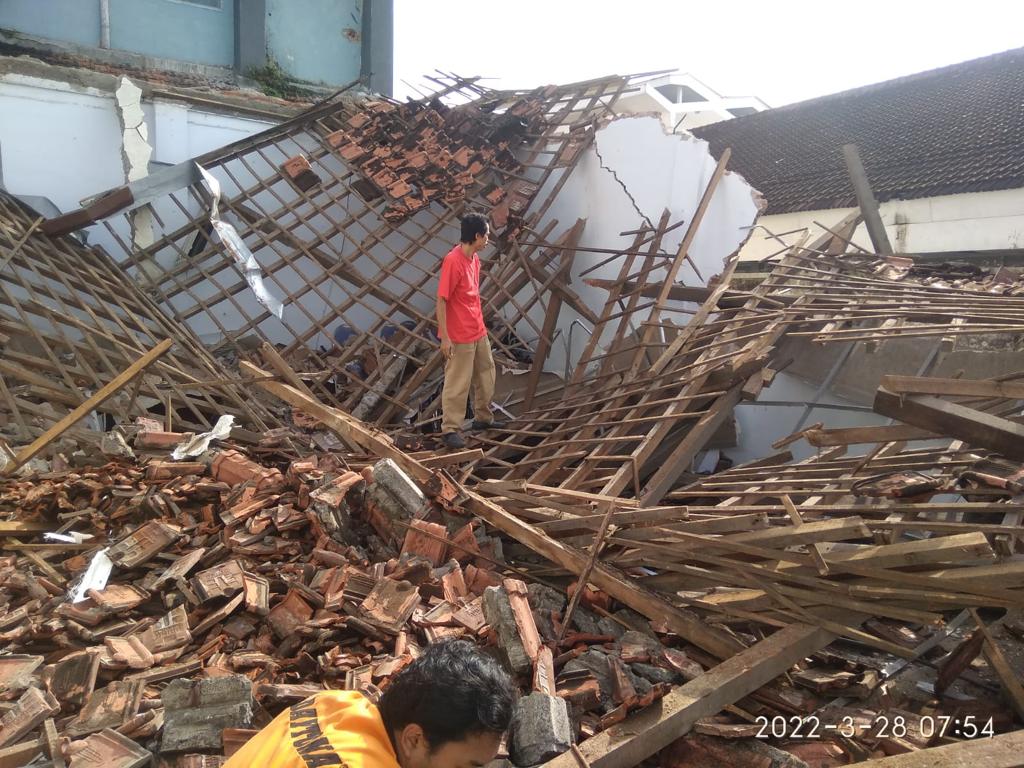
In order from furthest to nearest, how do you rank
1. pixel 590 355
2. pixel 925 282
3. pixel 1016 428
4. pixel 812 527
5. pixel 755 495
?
pixel 590 355 < pixel 925 282 < pixel 755 495 < pixel 812 527 < pixel 1016 428

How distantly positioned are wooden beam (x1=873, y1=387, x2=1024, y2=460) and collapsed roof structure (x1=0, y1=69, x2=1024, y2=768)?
0.01 m

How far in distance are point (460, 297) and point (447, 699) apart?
4.28m

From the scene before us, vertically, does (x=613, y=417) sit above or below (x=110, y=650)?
above

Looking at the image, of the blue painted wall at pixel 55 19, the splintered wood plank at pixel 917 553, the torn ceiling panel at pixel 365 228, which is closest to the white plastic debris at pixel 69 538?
the torn ceiling panel at pixel 365 228

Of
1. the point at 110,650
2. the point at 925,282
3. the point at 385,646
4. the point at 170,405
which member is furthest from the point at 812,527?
the point at 170,405

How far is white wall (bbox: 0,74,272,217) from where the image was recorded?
8.53m

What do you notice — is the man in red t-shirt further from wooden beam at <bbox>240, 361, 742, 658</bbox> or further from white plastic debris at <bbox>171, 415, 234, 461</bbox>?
white plastic debris at <bbox>171, 415, 234, 461</bbox>

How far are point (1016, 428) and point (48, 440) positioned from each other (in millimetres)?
5134

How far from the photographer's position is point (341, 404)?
289 inches

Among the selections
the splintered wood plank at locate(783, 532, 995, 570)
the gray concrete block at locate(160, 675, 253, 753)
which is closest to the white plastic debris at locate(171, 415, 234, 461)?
the gray concrete block at locate(160, 675, 253, 753)

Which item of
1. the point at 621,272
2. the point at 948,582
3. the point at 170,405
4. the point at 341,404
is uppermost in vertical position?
the point at 621,272

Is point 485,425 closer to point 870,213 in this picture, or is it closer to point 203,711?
point 203,711

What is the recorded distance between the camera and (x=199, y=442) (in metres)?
5.24

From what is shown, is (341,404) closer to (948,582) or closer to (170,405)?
(170,405)
